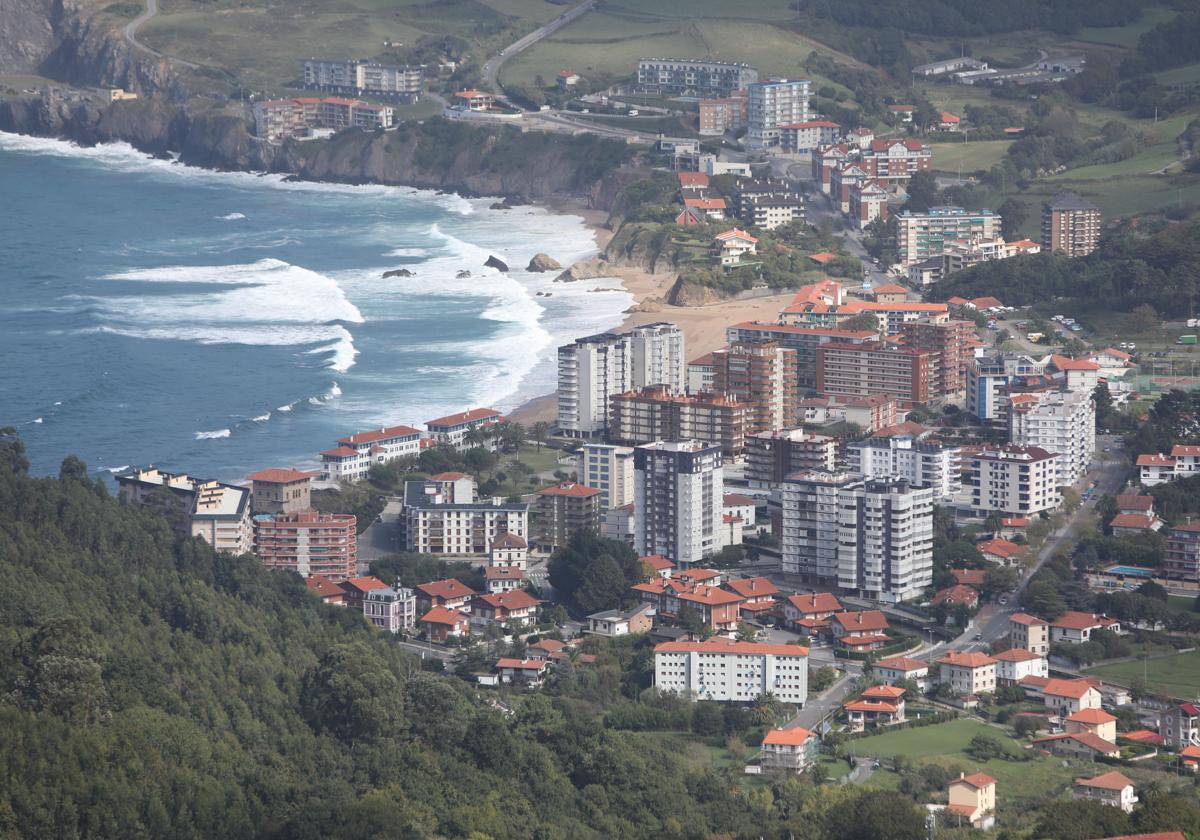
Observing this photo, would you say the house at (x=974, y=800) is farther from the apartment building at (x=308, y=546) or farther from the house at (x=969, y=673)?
the apartment building at (x=308, y=546)

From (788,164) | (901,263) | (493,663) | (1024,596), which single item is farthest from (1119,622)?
(788,164)

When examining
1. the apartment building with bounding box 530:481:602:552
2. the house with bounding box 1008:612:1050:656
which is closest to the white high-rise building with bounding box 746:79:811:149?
the apartment building with bounding box 530:481:602:552

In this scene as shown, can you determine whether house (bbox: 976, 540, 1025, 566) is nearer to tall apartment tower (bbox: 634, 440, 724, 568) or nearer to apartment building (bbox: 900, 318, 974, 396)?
tall apartment tower (bbox: 634, 440, 724, 568)

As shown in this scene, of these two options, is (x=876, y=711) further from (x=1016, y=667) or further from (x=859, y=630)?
(x=859, y=630)

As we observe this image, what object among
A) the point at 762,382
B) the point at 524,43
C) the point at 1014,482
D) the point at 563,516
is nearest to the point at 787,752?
the point at 563,516

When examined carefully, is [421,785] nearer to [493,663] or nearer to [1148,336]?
[493,663]
